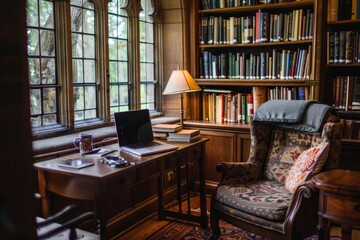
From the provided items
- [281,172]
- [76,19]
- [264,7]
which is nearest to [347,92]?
[281,172]

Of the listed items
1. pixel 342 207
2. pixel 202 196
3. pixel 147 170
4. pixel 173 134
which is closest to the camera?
pixel 342 207

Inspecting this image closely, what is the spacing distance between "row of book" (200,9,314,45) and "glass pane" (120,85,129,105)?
0.97 metres

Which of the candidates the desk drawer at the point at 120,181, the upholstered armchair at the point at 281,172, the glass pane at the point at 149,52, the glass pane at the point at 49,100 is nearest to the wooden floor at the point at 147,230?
the upholstered armchair at the point at 281,172

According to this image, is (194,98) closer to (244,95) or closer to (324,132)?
(244,95)

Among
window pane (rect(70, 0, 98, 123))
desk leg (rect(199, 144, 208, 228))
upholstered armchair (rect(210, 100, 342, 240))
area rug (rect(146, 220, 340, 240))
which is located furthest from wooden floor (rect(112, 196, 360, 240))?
window pane (rect(70, 0, 98, 123))

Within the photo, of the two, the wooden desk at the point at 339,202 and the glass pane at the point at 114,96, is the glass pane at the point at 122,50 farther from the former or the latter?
the wooden desk at the point at 339,202

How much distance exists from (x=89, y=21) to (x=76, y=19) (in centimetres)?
15

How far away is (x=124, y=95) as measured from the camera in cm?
370

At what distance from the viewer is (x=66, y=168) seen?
7.22 ft

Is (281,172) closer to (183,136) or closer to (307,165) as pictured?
(307,165)

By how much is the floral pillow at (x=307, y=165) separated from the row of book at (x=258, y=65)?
3.56 ft

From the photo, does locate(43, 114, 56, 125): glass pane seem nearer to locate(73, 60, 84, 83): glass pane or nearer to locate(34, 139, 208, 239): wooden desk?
locate(73, 60, 84, 83): glass pane

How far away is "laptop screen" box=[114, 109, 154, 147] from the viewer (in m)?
2.68

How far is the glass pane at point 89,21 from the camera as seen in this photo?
10.6 ft
